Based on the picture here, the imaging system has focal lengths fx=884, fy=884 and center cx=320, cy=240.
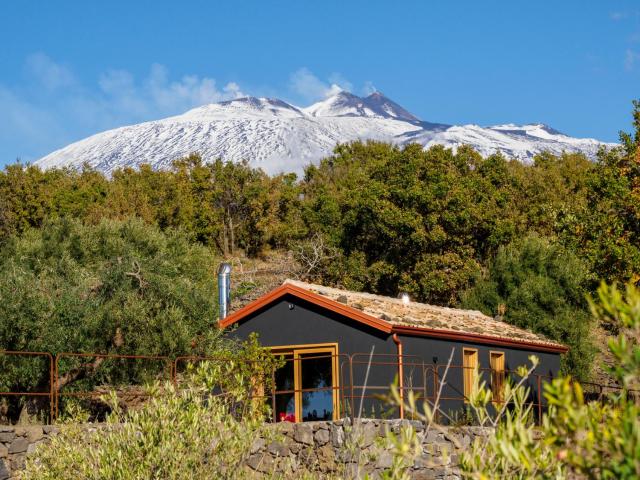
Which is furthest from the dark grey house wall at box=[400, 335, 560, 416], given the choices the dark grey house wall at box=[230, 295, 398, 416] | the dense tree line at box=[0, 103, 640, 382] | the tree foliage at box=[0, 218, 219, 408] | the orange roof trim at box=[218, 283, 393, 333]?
the tree foliage at box=[0, 218, 219, 408]

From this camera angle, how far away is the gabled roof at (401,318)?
2041cm

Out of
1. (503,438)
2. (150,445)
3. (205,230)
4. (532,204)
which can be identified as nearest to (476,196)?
(532,204)

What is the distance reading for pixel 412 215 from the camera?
1502 inches

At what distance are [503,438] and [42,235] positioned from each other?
91.1 ft

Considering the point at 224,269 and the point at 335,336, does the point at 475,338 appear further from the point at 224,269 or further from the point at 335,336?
the point at 224,269

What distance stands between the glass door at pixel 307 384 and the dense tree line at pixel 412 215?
20.1 ft

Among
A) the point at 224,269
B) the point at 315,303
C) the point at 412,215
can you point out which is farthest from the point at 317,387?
the point at 412,215

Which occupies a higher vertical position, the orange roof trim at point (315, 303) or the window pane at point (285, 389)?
the orange roof trim at point (315, 303)

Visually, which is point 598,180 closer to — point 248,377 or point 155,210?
point 248,377

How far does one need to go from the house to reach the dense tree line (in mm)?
3505

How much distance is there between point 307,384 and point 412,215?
18076 millimetres

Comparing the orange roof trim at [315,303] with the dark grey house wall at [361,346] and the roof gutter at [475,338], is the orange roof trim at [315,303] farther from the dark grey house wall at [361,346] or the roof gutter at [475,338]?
the roof gutter at [475,338]

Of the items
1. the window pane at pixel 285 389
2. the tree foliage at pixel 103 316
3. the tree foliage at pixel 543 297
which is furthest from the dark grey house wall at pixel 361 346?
the tree foliage at pixel 543 297

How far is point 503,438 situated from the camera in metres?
4.41
